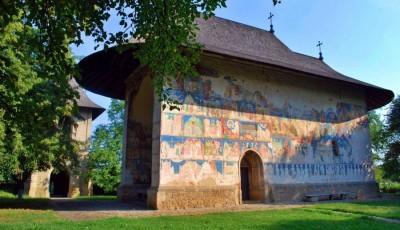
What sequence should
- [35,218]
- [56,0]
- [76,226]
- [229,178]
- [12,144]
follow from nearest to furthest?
[56,0], [76,226], [35,218], [12,144], [229,178]

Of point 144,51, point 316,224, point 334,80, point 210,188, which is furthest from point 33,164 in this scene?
point 334,80

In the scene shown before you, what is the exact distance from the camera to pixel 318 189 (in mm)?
15125

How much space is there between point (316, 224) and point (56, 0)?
680 centimetres

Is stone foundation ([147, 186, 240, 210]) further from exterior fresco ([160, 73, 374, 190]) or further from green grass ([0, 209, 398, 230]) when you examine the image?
green grass ([0, 209, 398, 230])

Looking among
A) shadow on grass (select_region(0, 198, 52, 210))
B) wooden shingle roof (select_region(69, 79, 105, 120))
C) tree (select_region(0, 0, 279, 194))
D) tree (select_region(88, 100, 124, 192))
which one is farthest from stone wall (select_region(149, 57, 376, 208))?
wooden shingle roof (select_region(69, 79, 105, 120))

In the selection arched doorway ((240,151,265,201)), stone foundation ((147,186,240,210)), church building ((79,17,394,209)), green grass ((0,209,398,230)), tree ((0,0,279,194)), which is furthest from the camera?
arched doorway ((240,151,265,201))

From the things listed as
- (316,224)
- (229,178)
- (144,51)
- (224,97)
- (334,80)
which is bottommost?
(316,224)

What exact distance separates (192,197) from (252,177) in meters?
3.39

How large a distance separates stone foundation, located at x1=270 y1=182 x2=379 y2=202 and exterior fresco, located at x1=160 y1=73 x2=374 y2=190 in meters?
0.24

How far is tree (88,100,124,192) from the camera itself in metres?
24.6

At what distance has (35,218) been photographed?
8.63 m

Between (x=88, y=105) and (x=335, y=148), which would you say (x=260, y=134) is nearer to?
(x=335, y=148)

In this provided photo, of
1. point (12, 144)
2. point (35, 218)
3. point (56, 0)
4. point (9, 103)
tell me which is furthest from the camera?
point (12, 144)

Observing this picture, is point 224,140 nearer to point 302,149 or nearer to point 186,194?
point 186,194
